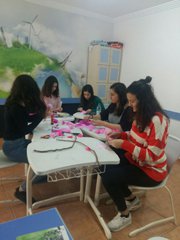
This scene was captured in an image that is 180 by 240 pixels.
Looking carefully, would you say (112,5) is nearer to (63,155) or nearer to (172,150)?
(172,150)

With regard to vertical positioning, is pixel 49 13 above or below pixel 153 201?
above

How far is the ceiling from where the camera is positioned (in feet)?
11.1

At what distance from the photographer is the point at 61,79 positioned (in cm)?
409

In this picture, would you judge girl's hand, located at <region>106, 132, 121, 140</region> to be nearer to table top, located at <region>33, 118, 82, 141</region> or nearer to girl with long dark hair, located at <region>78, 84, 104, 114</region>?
table top, located at <region>33, 118, 82, 141</region>

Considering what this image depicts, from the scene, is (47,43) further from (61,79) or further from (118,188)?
(118,188)

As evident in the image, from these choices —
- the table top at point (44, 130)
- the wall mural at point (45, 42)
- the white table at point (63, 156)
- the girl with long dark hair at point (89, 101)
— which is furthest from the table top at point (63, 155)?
the wall mural at point (45, 42)

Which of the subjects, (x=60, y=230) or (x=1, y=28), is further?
(x=1, y=28)

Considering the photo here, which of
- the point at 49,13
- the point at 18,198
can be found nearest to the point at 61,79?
the point at 49,13

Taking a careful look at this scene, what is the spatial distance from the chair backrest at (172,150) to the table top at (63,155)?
553mm

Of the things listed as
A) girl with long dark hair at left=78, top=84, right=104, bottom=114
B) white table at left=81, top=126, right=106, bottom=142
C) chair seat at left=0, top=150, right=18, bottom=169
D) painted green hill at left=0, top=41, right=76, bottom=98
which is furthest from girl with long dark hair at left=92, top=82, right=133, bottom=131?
painted green hill at left=0, top=41, right=76, bottom=98

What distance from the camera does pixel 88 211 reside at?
1921 millimetres

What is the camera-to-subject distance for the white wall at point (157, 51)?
3336 mm

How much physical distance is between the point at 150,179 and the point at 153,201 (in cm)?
69

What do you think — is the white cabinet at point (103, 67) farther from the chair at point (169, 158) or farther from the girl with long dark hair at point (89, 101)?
the chair at point (169, 158)
